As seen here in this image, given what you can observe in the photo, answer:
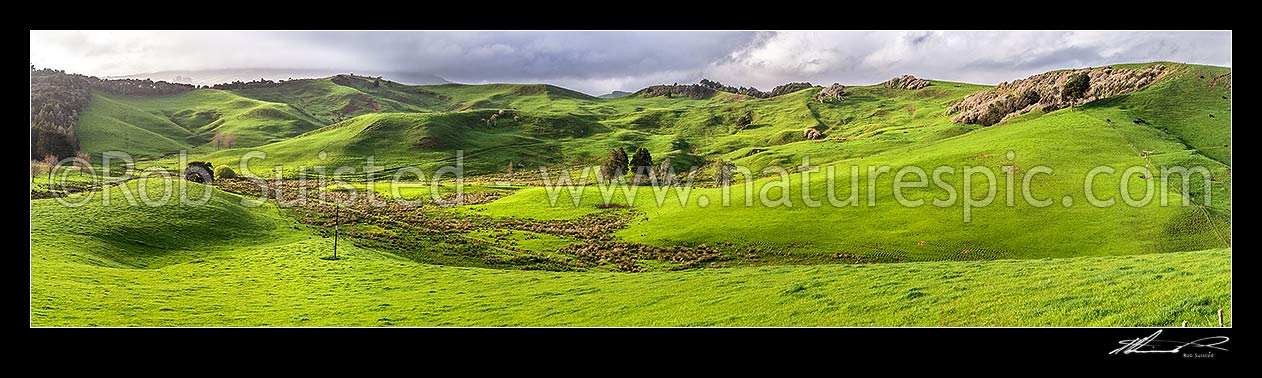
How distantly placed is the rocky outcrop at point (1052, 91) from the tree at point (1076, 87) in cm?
31

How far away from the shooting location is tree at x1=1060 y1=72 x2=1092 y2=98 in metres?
→ 53.3

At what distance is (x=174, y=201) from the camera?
29.3 meters

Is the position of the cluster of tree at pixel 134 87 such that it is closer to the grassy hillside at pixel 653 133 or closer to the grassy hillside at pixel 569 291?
the grassy hillside at pixel 653 133

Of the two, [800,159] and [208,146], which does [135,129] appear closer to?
[208,146]

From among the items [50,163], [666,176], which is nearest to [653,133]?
[666,176]

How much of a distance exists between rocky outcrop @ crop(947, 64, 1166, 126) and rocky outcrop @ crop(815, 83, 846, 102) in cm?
6656

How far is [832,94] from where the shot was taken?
13700 cm
